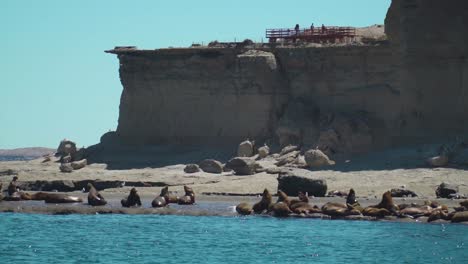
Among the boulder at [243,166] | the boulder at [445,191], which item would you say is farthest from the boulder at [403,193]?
the boulder at [243,166]

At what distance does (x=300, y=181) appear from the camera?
1887 inches

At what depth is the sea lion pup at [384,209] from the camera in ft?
140

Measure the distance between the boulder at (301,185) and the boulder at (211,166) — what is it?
718 centimetres

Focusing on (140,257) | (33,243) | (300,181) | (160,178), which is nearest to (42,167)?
(160,178)

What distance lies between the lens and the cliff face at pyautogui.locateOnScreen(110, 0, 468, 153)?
178ft

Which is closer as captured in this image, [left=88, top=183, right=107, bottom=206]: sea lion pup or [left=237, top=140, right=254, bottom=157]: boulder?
[left=88, top=183, right=107, bottom=206]: sea lion pup

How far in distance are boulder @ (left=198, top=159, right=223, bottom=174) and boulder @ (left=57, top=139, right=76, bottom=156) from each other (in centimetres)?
920

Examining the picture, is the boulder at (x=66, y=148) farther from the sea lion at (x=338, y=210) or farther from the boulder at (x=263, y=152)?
the sea lion at (x=338, y=210)

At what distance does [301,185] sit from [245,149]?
9847mm

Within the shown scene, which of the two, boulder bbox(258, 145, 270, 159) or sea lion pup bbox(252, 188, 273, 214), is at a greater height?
boulder bbox(258, 145, 270, 159)

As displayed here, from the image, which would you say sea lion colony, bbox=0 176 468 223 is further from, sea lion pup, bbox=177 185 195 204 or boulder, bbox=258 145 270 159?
boulder, bbox=258 145 270 159

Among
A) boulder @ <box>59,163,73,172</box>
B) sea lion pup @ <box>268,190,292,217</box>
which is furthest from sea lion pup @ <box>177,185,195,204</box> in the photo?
boulder @ <box>59,163,73,172</box>

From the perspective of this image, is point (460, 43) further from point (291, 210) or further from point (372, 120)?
point (291, 210)

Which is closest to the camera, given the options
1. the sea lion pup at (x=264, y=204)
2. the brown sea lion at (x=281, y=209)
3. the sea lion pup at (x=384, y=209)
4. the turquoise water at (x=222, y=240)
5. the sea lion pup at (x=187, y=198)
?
the turquoise water at (x=222, y=240)
